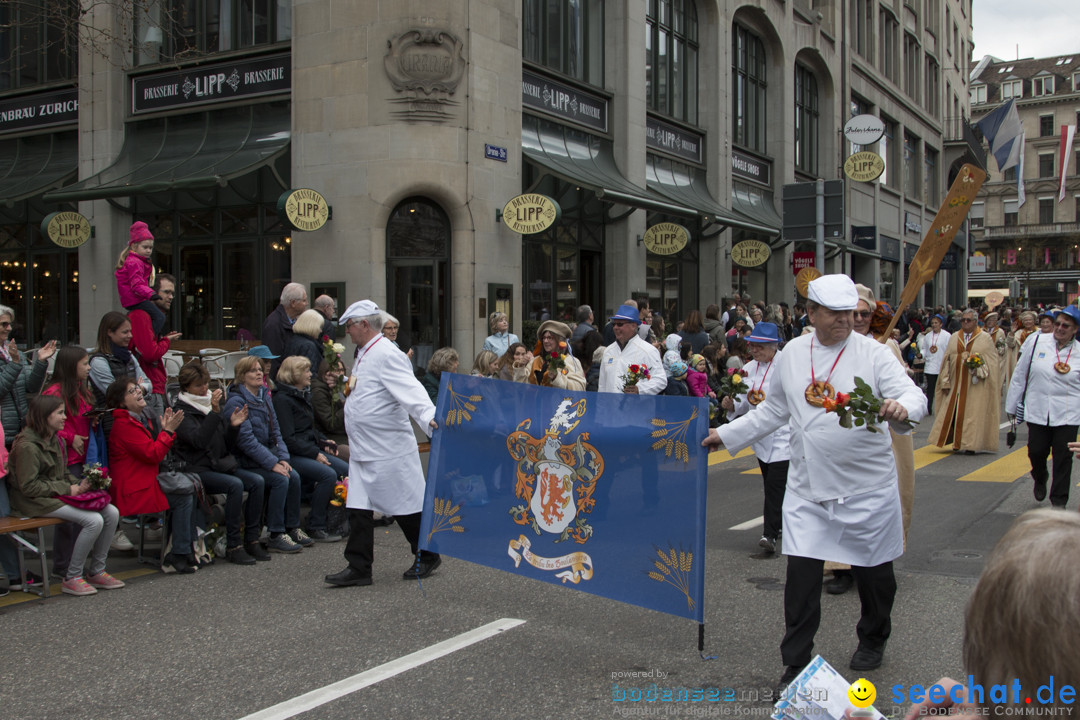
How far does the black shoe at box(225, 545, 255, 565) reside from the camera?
7.43 meters

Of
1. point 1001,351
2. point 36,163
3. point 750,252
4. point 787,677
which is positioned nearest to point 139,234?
point 787,677

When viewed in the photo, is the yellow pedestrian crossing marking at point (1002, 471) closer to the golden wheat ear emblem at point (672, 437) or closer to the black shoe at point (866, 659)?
the black shoe at point (866, 659)

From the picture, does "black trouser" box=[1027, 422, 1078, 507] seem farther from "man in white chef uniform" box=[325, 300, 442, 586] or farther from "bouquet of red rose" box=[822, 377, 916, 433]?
"man in white chef uniform" box=[325, 300, 442, 586]

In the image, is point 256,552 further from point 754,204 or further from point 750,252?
point 754,204

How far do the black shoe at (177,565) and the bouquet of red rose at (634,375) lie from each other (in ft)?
13.2

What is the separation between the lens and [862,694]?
2301 millimetres

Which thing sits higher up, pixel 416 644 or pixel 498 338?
pixel 498 338

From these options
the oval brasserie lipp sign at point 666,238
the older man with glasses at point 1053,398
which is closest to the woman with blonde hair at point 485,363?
the older man with glasses at point 1053,398

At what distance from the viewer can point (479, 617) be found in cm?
588

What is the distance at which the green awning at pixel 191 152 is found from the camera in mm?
17484

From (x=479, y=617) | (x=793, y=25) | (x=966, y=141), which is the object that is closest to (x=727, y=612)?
(x=479, y=617)

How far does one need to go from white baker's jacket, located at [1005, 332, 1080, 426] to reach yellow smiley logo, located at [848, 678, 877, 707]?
25.1 feet

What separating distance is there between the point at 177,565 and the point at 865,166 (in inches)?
852

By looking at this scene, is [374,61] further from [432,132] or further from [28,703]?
[28,703]
